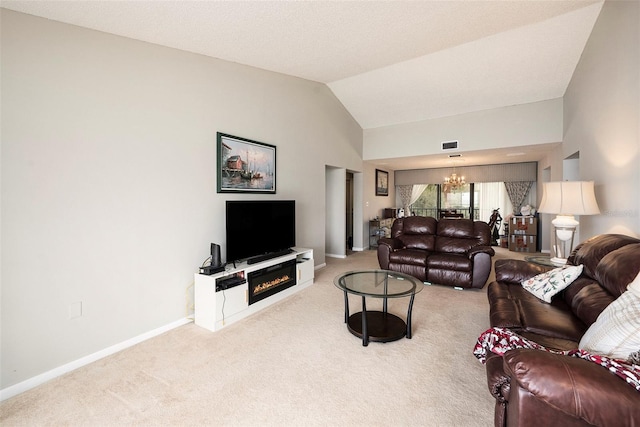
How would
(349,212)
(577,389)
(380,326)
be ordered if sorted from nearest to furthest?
(577,389) → (380,326) → (349,212)

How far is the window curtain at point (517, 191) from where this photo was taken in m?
7.35

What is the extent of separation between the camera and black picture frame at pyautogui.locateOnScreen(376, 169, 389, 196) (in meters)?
7.78

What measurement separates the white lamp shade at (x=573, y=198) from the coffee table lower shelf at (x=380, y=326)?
204 centimetres

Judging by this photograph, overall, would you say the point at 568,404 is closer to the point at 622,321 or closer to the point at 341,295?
the point at 622,321

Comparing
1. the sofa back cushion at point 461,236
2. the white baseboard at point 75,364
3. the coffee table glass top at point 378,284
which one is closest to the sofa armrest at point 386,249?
the sofa back cushion at point 461,236

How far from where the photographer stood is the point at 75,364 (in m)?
2.24

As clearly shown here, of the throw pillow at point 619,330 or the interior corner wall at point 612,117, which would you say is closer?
the throw pillow at point 619,330

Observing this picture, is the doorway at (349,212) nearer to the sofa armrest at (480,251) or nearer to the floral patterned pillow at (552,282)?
the sofa armrest at (480,251)

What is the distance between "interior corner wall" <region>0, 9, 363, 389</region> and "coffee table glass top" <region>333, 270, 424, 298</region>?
155cm

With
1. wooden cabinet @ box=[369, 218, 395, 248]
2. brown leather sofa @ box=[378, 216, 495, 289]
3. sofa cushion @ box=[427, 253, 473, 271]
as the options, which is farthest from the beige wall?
wooden cabinet @ box=[369, 218, 395, 248]

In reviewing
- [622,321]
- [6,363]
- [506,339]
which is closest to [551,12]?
[622,321]

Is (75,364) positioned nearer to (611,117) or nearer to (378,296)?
(378,296)

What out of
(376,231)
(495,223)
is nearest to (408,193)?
(376,231)

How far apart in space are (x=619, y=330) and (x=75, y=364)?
3.39 m
